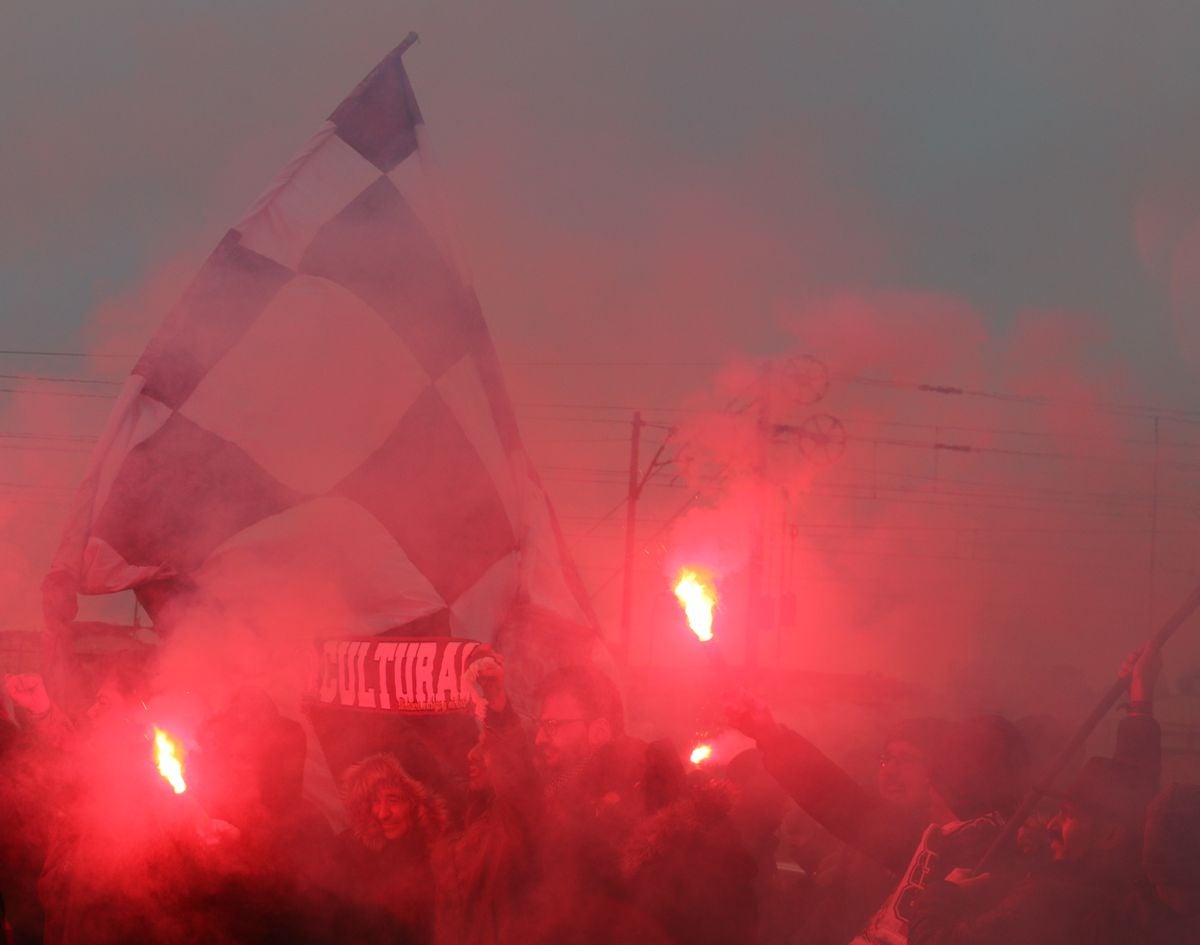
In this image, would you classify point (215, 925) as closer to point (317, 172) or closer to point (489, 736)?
point (489, 736)

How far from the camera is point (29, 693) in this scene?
3.21 meters

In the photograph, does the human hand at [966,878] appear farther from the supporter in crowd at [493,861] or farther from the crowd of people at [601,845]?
the supporter in crowd at [493,861]

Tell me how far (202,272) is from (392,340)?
63 cm

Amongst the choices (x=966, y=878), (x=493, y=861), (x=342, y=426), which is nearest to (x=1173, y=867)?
(x=966, y=878)

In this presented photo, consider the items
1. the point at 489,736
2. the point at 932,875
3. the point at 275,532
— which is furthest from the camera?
the point at 275,532

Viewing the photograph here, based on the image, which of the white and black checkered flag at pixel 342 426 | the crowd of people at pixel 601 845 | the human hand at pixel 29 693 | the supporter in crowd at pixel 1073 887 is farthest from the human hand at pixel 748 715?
the human hand at pixel 29 693

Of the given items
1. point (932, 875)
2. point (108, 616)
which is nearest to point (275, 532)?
point (108, 616)

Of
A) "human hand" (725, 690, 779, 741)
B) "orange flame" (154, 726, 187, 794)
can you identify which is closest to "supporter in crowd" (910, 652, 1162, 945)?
"human hand" (725, 690, 779, 741)

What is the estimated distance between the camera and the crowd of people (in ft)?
7.57

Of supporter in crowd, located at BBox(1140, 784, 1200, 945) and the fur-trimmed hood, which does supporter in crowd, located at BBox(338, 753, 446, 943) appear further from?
supporter in crowd, located at BBox(1140, 784, 1200, 945)

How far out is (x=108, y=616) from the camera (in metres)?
3.65

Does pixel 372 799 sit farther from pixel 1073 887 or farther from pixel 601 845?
pixel 1073 887

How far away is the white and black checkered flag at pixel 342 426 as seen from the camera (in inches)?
128

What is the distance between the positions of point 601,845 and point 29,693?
1800 mm
